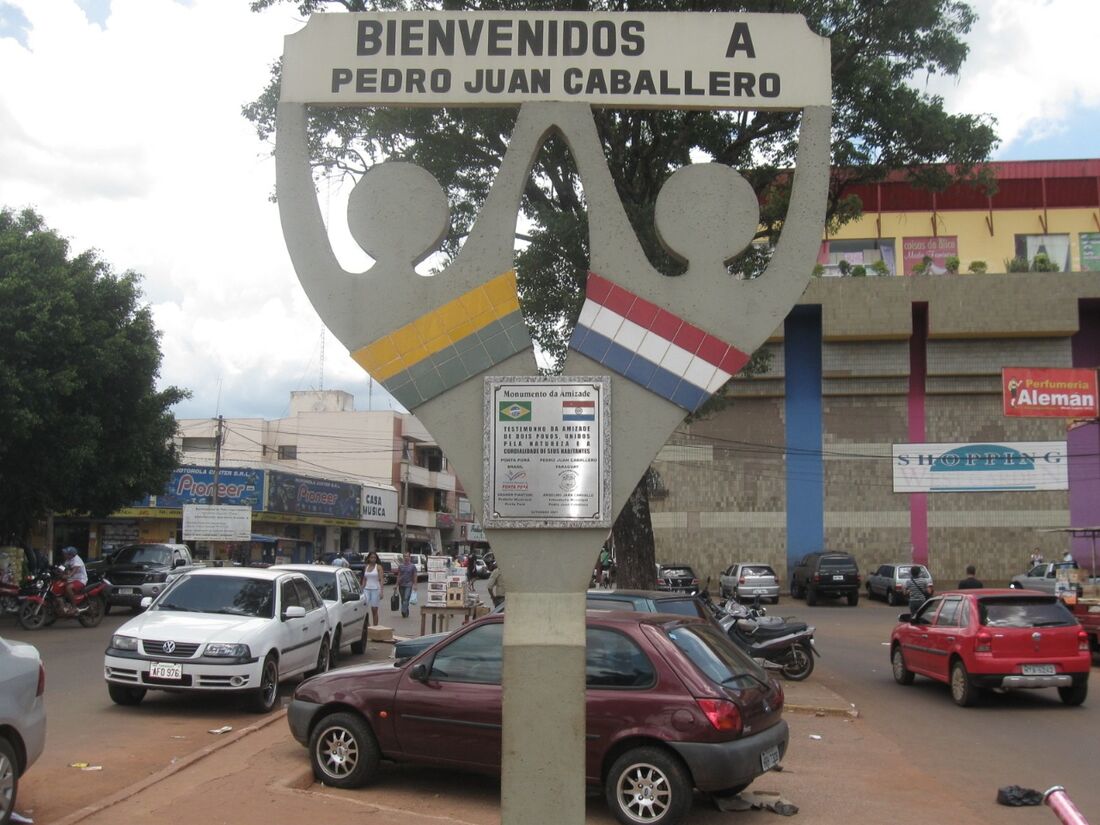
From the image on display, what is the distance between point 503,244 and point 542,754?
221 centimetres

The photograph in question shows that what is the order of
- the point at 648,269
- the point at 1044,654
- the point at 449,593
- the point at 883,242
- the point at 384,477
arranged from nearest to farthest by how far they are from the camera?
the point at 648,269, the point at 1044,654, the point at 449,593, the point at 883,242, the point at 384,477

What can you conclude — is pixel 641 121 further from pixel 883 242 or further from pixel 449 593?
pixel 883 242

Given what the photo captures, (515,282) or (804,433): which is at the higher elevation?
(804,433)

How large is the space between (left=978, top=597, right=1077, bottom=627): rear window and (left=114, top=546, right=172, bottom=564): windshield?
1965 cm

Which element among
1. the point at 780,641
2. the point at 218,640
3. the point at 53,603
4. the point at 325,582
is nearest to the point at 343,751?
the point at 218,640

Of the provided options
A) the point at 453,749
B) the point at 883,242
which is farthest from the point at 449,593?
the point at 883,242

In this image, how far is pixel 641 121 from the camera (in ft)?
50.4

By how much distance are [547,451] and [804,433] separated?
116 ft

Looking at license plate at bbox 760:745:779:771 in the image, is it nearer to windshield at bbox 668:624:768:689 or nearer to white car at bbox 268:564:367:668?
windshield at bbox 668:624:768:689

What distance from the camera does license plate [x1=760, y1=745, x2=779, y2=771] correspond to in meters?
7.13

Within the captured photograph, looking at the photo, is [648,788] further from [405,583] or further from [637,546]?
[405,583]

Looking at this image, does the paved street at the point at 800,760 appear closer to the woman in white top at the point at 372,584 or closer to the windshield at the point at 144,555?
the woman in white top at the point at 372,584

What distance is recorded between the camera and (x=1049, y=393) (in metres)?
27.0

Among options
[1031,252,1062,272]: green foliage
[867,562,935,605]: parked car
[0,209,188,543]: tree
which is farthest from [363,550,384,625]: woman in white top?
[1031,252,1062,272]: green foliage
